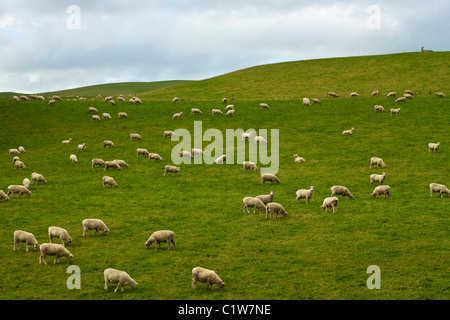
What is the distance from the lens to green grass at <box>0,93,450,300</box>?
54.7ft

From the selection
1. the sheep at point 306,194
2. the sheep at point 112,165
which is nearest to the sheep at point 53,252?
the sheep at point 306,194

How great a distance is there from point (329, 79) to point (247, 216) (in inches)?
2409

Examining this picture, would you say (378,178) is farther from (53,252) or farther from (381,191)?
(53,252)

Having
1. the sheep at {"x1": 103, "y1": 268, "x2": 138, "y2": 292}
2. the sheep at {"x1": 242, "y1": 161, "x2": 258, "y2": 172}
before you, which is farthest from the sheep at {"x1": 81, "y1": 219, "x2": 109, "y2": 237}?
the sheep at {"x1": 242, "y1": 161, "x2": 258, "y2": 172}

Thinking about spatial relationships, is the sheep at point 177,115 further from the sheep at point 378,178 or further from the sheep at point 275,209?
the sheep at point 275,209

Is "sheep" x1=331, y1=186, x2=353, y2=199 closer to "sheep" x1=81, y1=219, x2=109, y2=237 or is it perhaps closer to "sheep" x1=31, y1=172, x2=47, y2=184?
"sheep" x1=81, y1=219, x2=109, y2=237

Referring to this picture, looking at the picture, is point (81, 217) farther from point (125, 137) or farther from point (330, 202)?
point (125, 137)

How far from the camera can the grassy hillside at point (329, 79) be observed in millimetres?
71500

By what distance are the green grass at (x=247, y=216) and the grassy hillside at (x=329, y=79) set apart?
1707 cm
